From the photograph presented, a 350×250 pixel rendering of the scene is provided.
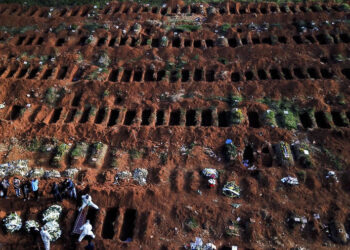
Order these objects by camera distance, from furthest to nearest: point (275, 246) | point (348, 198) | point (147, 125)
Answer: point (147, 125) < point (348, 198) < point (275, 246)

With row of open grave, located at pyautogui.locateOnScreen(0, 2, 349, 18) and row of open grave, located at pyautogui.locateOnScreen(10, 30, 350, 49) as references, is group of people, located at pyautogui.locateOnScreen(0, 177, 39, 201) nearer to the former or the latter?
row of open grave, located at pyautogui.locateOnScreen(10, 30, 350, 49)

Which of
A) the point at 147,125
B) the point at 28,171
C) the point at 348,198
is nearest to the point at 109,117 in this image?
the point at 147,125

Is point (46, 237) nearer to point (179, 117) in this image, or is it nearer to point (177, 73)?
point (179, 117)

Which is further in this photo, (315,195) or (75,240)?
(315,195)

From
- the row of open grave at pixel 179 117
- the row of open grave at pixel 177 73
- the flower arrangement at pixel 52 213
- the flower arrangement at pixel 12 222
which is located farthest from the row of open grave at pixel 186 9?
the flower arrangement at pixel 12 222

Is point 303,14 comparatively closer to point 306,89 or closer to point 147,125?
point 306,89

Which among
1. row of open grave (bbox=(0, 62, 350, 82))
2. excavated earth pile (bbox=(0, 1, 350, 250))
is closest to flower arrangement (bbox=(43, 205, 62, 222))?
excavated earth pile (bbox=(0, 1, 350, 250))

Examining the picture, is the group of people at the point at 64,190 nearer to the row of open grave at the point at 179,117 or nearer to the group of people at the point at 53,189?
the group of people at the point at 53,189

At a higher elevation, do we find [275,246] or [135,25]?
[135,25]
